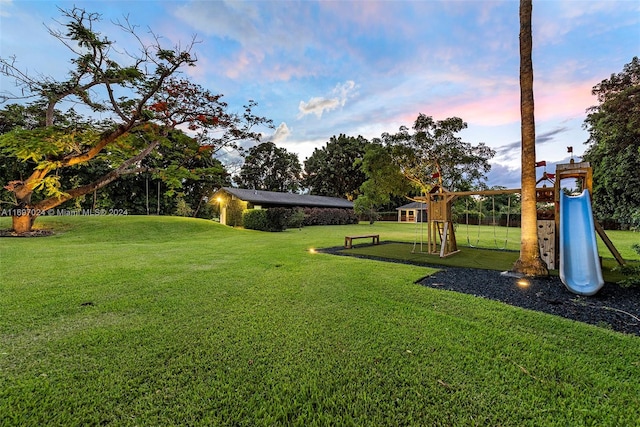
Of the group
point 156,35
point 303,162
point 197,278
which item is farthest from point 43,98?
point 303,162

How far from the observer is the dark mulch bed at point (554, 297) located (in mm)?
3512

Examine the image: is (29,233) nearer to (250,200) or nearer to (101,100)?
(101,100)

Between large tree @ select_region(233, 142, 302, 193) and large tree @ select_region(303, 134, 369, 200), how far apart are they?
337 cm

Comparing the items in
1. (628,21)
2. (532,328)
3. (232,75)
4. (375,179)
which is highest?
(232,75)

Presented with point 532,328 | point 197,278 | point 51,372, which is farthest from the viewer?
point 197,278

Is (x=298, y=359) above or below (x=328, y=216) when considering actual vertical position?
below

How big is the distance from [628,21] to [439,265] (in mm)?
8722

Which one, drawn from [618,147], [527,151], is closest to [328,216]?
[618,147]

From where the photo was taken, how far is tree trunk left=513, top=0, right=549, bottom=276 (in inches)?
227

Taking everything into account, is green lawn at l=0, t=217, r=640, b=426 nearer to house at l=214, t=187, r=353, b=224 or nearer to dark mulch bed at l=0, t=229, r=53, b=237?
dark mulch bed at l=0, t=229, r=53, b=237

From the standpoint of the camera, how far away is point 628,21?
25.2 ft

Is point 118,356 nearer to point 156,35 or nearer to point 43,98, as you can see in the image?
point 156,35

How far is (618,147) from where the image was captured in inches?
722

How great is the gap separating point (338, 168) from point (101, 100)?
1314 inches
